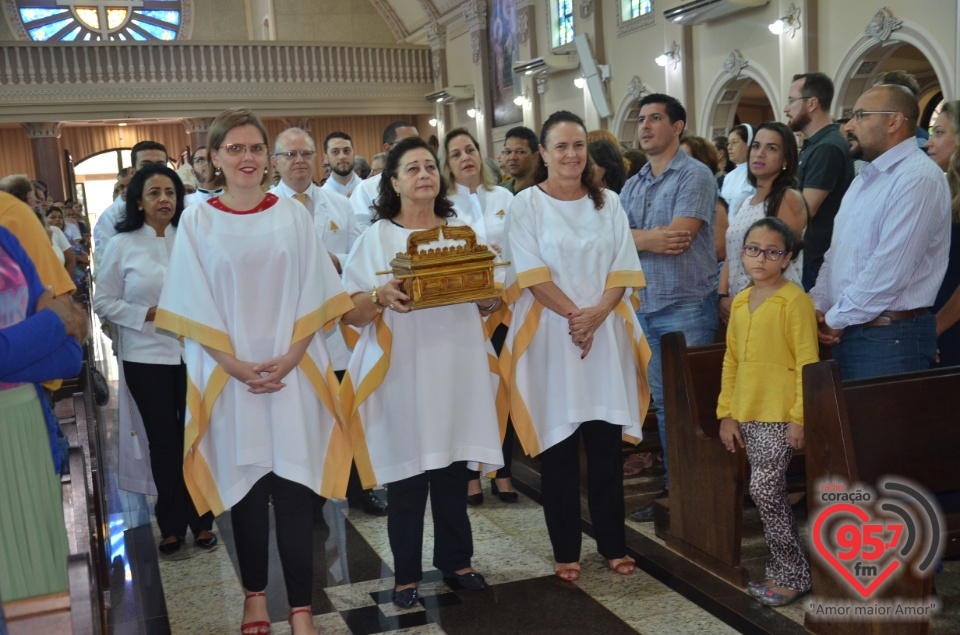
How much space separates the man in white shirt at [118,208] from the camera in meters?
4.51

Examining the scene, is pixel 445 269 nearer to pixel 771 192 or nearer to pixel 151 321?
pixel 151 321

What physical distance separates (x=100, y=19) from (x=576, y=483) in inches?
905

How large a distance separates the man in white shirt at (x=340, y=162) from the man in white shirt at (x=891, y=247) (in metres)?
2.97

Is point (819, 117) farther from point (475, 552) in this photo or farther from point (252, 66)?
point (252, 66)

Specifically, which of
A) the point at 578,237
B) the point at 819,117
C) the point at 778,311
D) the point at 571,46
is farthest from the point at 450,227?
the point at 571,46

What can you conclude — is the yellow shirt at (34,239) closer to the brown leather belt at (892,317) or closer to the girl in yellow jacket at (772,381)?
the girl in yellow jacket at (772,381)

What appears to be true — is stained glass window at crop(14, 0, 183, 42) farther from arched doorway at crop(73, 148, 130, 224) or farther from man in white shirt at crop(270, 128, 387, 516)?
man in white shirt at crop(270, 128, 387, 516)

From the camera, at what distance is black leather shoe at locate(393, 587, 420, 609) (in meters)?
3.26

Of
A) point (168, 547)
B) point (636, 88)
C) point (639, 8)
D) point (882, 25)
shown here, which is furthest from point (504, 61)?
point (168, 547)

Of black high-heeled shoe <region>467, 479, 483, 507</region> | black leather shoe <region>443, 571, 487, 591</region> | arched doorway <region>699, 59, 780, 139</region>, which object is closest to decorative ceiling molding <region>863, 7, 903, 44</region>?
arched doorway <region>699, 59, 780, 139</region>

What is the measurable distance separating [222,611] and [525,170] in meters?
2.65

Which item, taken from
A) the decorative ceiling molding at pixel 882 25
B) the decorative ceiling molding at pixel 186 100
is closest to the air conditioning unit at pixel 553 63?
the decorative ceiling molding at pixel 186 100

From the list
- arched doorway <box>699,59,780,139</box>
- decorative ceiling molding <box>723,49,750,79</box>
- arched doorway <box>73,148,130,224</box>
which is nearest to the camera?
arched doorway <box>699,59,780,139</box>
